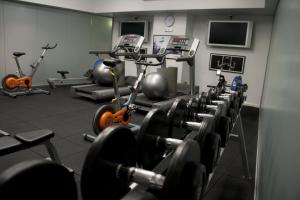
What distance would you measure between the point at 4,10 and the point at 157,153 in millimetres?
5412

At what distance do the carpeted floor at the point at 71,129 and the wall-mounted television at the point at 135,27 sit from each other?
255 centimetres

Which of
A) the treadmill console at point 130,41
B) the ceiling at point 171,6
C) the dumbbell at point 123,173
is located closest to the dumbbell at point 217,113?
the dumbbell at point 123,173

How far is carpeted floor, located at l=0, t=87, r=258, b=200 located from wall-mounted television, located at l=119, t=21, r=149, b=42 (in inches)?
101

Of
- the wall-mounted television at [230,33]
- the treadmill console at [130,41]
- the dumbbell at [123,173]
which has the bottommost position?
the dumbbell at [123,173]

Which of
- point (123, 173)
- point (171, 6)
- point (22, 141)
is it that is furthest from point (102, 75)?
point (123, 173)

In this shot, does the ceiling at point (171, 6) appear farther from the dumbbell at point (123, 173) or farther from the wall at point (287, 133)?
the dumbbell at point (123, 173)

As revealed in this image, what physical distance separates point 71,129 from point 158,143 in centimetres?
235

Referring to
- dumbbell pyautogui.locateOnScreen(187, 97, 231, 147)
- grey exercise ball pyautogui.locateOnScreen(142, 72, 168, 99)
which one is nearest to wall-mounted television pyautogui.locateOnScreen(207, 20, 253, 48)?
grey exercise ball pyautogui.locateOnScreen(142, 72, 168, 99)

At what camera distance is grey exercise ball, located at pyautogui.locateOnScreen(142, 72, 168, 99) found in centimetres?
405

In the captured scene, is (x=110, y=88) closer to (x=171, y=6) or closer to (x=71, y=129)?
(x=71, y=129)

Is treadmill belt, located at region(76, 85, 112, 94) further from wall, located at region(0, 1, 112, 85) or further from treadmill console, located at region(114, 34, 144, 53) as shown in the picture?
wall, located at region(0, 1, 112, 85)

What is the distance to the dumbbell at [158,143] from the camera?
104 cm

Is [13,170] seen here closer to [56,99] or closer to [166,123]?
[166,123]

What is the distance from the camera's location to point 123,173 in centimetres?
83
